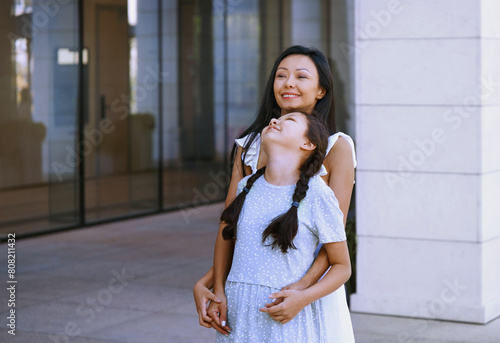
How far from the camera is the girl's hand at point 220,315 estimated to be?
268 cm

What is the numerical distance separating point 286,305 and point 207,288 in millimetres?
384

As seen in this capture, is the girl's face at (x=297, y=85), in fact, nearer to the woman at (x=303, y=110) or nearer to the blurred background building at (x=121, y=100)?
the woman at (x=303, y=110)

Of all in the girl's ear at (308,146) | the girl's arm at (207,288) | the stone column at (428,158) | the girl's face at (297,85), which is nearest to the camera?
the girl's ear at (308,146)

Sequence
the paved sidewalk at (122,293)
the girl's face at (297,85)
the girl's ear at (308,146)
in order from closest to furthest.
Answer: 1. the girl's ear at (308,146)
2. the girl's face at (297,85)
3. the paved sidewalk at (122,293)

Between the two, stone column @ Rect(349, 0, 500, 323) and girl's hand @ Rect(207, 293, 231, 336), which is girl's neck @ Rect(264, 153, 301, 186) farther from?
stone column @ Rect(349, 0, 500, 323)

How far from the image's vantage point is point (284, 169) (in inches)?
103

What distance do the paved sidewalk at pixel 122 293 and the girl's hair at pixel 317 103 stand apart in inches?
128

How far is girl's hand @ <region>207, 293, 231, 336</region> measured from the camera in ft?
8.80

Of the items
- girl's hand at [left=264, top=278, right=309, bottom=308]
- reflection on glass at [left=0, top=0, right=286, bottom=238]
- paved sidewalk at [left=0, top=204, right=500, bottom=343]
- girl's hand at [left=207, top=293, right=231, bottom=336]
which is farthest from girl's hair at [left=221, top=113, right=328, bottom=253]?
reflection on glass at [left=0, top=0, right=286, bottom=238]

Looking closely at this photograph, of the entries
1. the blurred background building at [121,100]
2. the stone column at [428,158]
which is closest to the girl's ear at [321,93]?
the stone column at [428,158]

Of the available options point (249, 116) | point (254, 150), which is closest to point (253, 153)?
point (254, 150)

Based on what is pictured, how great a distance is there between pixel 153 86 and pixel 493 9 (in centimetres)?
761

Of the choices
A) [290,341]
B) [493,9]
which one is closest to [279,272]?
[290,341]

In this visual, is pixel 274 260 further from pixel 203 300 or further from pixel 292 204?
pixel 203 300
